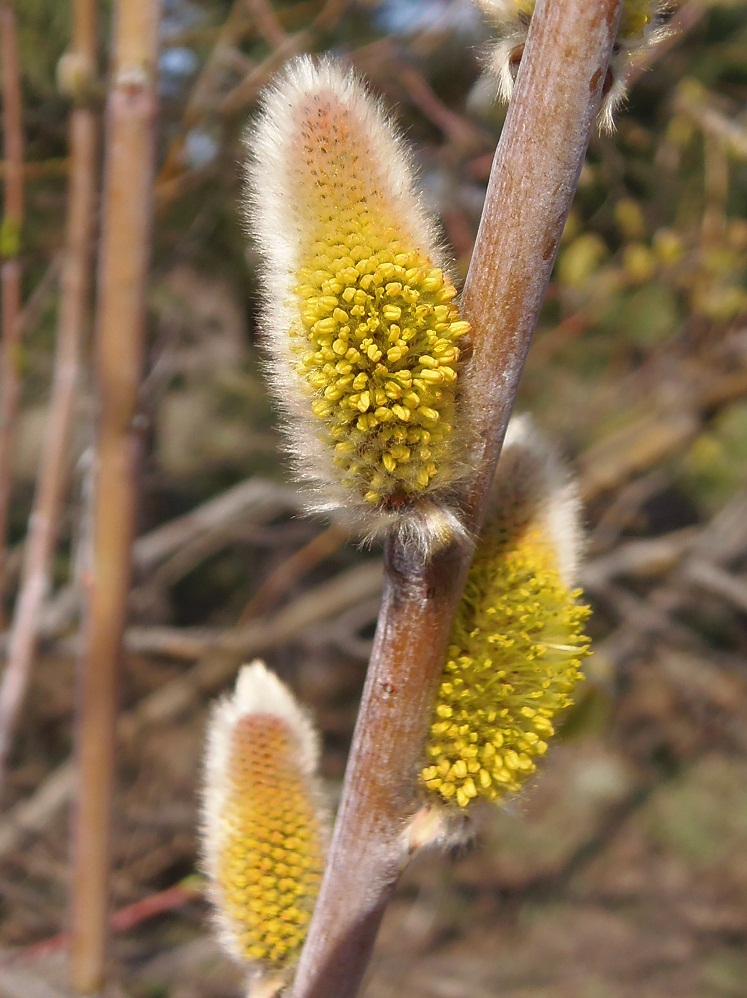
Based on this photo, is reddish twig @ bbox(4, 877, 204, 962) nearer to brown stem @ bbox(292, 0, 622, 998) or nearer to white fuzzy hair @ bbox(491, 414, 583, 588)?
brown stem @ bbox(292, 0, 622, 998)

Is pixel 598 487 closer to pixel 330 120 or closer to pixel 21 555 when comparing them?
pixel 21 555

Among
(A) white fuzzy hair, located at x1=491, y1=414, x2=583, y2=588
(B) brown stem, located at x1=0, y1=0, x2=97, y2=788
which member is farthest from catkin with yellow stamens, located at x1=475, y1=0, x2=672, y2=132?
(B) brown stem, located at x1=0, y1=0, x2=97, y2=788

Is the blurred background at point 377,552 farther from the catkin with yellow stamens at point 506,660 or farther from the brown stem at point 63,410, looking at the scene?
the catkin with yellow stamens at point 506,660

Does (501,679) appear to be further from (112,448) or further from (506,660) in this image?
(112,448)

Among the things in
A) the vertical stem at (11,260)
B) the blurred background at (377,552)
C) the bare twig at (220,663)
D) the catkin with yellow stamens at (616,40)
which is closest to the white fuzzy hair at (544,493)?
the catkin with yellow stamens at (616,40)

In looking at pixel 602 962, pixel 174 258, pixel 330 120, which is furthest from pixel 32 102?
pixel 602 962

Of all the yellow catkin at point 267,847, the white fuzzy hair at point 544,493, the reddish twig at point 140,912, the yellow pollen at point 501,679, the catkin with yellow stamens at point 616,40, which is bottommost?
the reddish twig at point 140,912
